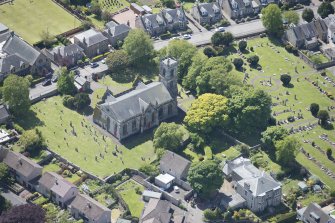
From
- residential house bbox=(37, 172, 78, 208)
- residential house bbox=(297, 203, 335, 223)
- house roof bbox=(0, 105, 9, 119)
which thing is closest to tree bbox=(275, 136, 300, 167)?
residential house bbox=(297, 203, 335, 223)

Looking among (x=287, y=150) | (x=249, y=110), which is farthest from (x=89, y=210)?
(x=249, y=110)

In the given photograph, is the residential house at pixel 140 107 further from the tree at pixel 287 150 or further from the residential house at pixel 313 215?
the residential house at pixel 313 215

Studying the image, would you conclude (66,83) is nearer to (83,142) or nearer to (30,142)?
(83,142)

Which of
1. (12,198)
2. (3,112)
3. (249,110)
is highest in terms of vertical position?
(249,110)

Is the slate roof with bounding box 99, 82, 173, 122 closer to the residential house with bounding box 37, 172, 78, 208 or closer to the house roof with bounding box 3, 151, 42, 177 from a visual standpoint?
the house roof with bounding box 3, 151, 42, 177

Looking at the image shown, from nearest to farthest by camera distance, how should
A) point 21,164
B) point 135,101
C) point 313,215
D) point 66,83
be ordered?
1. point 313,215
2. point 21,164
3. point 135,101
4. point 66,83

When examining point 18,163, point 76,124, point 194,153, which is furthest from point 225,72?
point 18,163
